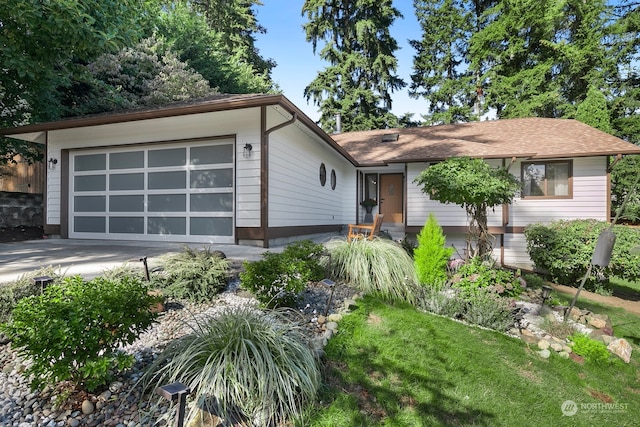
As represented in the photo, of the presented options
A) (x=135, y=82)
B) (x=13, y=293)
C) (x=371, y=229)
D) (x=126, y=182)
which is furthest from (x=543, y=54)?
(x=13, y=293)

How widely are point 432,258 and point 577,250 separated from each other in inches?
169

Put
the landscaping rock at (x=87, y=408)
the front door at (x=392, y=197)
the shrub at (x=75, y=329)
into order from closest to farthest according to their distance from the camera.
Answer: the shrub at (x=75, y=329) < the landscaping rock at (x=87, y=408) < the front door at (x=392, y=197)

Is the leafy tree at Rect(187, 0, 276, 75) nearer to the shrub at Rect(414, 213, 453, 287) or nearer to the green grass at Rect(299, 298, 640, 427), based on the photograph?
the shrub at Rect(414, 213, 453, 287)

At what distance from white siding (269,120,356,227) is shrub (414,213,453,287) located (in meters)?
3.14

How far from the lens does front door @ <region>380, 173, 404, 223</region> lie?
39.4ft

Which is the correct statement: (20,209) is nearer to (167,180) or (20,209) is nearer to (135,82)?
(135,82)

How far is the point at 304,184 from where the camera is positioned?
8.47 meters

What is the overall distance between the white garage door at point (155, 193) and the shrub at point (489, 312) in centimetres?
450

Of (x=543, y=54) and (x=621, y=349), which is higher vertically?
(x=543, y=54)

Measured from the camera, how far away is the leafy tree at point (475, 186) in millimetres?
4977

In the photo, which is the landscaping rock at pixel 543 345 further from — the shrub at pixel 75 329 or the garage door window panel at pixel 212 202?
the garage door window panel at pixel 212 202

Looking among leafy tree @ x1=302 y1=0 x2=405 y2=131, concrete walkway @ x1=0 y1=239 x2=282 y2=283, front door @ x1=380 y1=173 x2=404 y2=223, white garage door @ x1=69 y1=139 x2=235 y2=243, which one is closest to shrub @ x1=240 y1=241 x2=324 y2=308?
concrete walkway @ x1=0 y1=239 x2=282 y2=283

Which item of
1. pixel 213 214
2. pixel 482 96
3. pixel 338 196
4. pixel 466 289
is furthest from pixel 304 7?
pixel 466 289

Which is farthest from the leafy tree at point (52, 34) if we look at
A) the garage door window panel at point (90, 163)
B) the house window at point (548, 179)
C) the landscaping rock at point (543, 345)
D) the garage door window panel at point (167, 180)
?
the house window at point (548, 179)
